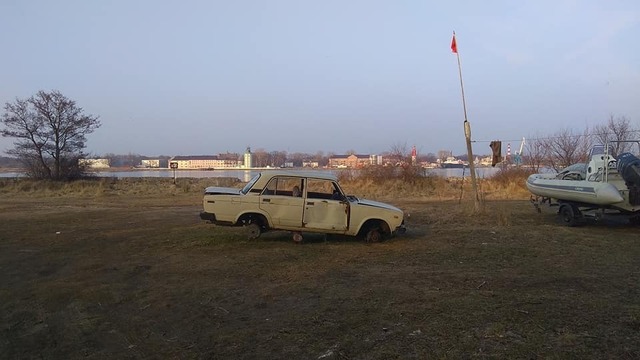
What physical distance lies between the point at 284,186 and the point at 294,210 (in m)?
0.66

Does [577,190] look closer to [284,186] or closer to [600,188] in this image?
[600,188]

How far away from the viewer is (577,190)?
13672 millimetres

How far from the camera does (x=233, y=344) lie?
503 cm

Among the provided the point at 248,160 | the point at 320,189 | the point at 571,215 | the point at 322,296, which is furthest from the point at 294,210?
the point at 248,160

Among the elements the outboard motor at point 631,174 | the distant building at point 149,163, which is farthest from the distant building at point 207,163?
the outboard motor at point 631,174

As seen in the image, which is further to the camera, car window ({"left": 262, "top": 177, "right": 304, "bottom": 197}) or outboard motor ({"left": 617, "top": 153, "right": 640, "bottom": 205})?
outboard motor ({"left": 617, "top": 153, "right": 640, "bottom": 205})

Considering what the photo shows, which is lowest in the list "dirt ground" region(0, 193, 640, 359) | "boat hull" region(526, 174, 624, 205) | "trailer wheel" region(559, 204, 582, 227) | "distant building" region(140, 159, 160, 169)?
"dirt ground" region(0, 193, 640, 359)

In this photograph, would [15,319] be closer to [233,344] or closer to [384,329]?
[233,344]

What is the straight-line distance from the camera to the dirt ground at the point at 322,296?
16.1ft

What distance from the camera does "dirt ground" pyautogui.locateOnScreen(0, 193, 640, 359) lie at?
194 inches

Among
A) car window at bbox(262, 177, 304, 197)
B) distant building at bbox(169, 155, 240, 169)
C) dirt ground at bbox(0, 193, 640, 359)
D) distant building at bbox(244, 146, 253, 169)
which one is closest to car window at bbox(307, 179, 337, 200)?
car window at bbox(262, 177, 304, 197)

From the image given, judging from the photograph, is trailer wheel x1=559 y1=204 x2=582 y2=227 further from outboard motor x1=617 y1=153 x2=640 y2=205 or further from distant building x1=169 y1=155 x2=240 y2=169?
distant building x1=169 y1=155 x2=240 y2=169

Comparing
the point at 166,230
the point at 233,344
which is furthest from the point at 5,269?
the point at 233,344

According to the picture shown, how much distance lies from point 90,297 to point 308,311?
10.7ft
